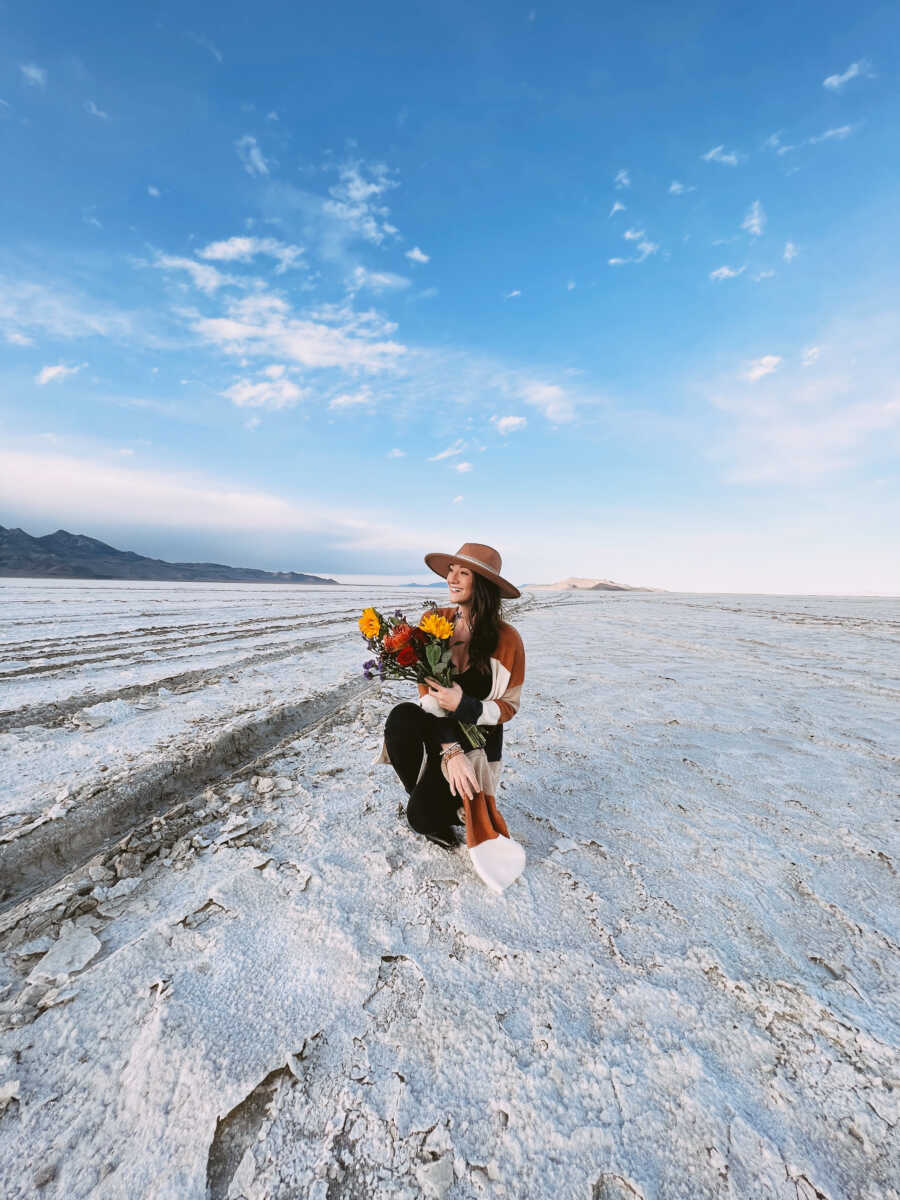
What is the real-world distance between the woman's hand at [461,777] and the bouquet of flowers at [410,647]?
0.32 feet

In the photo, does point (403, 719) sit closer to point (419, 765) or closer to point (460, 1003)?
point (419, 765)

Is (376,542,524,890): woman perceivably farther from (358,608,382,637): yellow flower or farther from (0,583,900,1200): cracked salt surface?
(358,608,382,637): yellow flower

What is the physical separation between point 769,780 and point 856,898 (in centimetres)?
106

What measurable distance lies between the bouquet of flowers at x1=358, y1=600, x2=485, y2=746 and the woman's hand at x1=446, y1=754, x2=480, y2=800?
0.10 metres

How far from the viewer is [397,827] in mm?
2305

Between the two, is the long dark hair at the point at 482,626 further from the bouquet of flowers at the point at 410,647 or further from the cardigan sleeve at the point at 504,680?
the bouquet of flowers at the point at 410,647

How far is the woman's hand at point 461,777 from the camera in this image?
6.38 feet

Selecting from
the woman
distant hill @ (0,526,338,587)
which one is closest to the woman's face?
the woman

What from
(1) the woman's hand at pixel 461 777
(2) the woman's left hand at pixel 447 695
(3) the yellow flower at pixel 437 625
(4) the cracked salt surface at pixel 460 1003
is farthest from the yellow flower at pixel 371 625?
(4) the cracked salt surface at pixel 460 1003

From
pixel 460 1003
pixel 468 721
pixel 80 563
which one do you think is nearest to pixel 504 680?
pixel 468 721

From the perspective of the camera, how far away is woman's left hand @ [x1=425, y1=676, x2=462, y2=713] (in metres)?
1.90

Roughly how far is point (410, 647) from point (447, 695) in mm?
243

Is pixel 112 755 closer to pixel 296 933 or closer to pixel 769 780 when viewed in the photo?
pixel 296 933

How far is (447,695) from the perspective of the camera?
1.90m
